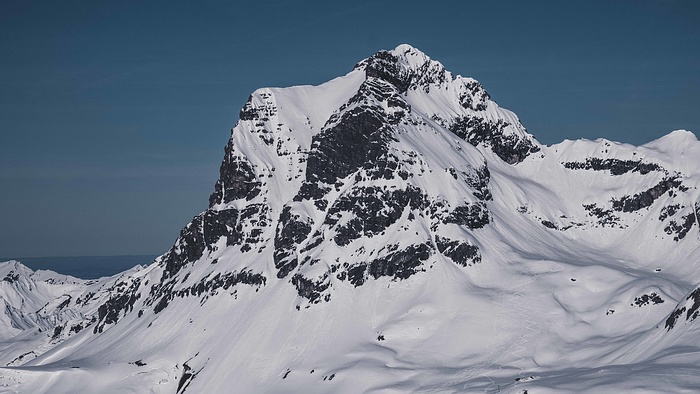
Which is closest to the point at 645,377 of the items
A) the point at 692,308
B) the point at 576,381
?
the point at 576,381

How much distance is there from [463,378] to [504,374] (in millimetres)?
9895

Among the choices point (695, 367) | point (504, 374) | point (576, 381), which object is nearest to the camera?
point (695, 367)

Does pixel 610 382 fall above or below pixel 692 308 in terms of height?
below

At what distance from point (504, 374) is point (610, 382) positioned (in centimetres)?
4874

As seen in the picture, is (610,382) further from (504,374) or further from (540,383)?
(504,374)

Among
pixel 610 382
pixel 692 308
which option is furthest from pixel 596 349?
pixel 610 382

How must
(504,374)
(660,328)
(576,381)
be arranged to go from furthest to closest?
(504,374)
(660,328)
(576,381)

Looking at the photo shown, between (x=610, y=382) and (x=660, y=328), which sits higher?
(x=660, y=328)

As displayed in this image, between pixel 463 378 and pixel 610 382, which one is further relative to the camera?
pixel 463 378

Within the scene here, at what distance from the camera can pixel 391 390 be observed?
198875 mm

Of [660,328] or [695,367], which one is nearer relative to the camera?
[695,367]

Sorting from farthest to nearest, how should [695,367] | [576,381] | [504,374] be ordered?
1. [504,374]
2. [576,381]
3. [695,367]

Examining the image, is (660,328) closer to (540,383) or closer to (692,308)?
(692,308)

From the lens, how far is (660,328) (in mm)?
177750
